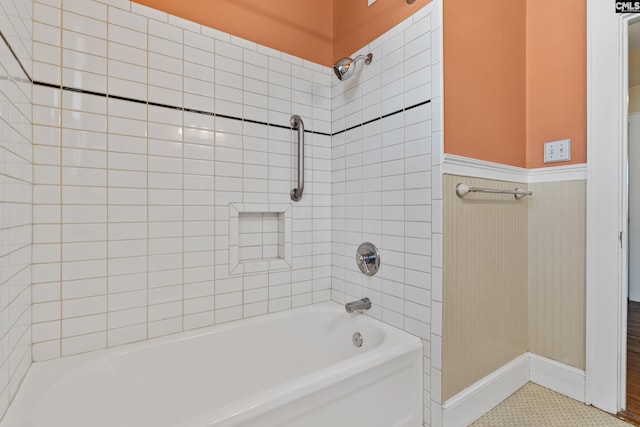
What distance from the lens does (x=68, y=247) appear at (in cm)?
122

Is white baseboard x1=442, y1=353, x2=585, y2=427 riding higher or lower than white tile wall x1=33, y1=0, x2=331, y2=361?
lower

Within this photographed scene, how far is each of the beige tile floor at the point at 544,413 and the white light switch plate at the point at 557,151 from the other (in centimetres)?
126

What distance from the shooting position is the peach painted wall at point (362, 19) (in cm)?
154

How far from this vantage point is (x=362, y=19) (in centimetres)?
178

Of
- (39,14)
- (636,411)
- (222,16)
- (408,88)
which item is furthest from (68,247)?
(636,411)

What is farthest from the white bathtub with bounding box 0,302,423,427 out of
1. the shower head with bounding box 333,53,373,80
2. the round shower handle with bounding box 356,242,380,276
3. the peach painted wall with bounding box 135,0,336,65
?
the peach painted wall with bounding box 135,0,336,65

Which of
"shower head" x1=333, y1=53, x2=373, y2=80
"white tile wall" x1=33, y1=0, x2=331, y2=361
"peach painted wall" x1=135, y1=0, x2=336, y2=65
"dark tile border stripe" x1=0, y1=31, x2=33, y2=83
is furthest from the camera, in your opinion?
"shower head" x1=333, y1=53, x2=373, y2=80

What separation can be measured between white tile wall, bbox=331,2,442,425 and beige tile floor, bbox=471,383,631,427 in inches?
15.3

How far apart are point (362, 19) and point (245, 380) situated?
214 cm

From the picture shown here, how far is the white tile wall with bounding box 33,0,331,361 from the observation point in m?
1.20

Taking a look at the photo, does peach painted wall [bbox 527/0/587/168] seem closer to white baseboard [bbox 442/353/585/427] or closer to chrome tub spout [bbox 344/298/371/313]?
white baseboard [bbox 442/353/585/427]

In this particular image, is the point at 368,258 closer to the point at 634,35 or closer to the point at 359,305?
the point at 359,305

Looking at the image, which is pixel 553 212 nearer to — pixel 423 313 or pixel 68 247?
pixel 423 313

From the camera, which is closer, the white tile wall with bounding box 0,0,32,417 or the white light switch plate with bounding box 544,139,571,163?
the white tile wall with bounding box 0,0,32,417
